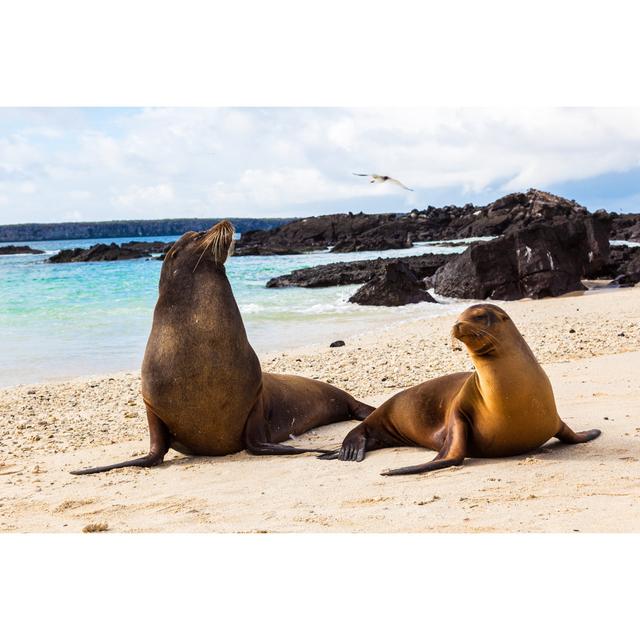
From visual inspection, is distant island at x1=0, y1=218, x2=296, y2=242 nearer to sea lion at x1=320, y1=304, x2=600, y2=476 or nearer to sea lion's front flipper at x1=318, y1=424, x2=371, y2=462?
sea lion's front flipper at x1=318, y1=424, x2=371, y2=462

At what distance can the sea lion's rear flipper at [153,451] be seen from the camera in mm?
5000

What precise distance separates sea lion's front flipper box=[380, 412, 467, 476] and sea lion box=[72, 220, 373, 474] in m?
0.98

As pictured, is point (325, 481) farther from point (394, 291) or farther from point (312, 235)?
point (312, 235)

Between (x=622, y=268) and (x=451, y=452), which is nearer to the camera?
(x=451, y=452)

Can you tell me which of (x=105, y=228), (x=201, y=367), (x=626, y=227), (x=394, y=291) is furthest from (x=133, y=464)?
(x=626, y=227)

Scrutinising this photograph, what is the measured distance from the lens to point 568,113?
5.15 metres

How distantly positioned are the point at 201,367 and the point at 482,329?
71.7 inches

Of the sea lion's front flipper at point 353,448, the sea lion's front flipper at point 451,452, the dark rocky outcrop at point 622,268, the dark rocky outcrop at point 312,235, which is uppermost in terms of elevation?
the dark rocky outcrop at point 312,235

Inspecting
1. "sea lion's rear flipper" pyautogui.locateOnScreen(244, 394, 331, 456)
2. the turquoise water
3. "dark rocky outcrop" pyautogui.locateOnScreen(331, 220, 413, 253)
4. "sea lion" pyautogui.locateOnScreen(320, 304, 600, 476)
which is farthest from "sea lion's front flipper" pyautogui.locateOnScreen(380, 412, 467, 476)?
"dark rocky outcrop" pyautogui.locateOnScreen(331, 220, 413, 253)

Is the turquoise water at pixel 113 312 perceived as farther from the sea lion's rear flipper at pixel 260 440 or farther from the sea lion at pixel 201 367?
the sea lion's rear flipper at pixel 260 440

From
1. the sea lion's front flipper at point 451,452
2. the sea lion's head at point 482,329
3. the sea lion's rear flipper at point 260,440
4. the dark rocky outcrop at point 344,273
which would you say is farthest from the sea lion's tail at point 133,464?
the dark rocky outcrop at point 344,273

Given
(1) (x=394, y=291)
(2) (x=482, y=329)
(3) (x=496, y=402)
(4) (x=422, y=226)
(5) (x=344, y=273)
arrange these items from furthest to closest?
1. (4) (x=422, y=226)
2. (5) (x=344, y=273)
3. (1) (x=394, y=291)
4. (3) (x=496, y=402)
5. (2) (x=482, y=329)

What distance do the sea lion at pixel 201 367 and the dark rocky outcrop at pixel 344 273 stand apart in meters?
13.9

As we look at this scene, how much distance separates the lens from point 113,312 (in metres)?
16.0
